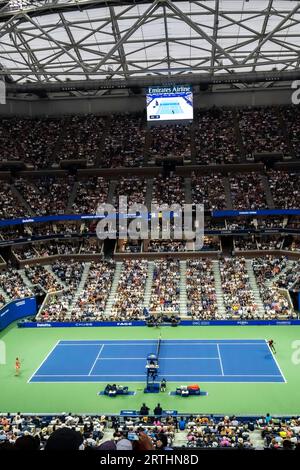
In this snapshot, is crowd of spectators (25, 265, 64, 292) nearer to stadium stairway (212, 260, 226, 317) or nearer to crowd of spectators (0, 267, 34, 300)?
crowd of spectators (0, 267, 34, 300)

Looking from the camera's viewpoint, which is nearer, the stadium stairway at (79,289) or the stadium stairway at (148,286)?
the stadium stairway at (148,286)

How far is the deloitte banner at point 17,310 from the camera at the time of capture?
1617 inches

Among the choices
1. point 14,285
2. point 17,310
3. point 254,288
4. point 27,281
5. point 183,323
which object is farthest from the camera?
point 27,281

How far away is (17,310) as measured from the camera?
43.5m

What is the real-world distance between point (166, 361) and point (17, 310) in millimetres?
15984

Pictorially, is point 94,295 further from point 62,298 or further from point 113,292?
point 62,298

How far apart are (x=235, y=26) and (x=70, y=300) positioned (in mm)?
26829

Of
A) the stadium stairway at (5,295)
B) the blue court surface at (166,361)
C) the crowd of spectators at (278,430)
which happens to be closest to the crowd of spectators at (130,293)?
the blue court surface at (166,361)

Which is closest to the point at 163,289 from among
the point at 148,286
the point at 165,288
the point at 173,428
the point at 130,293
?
the point at 165,288

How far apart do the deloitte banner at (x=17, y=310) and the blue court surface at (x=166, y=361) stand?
631 centimetres

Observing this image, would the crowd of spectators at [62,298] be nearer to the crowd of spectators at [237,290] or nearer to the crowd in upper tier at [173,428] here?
the crowd of spectators at [237,290]

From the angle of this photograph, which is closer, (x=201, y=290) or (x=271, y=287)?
(x=271, y=287)

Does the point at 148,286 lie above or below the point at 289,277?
below
